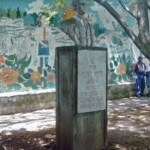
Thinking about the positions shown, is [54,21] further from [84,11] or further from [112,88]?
[112,88]

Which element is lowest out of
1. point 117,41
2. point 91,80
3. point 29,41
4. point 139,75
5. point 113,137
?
point 113,137

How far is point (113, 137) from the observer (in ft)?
26.5

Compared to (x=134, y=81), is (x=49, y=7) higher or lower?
A: higher

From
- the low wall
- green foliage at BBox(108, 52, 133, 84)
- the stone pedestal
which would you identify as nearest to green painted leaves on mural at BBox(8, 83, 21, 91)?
the low wall

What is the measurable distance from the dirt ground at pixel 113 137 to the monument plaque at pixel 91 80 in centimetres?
97

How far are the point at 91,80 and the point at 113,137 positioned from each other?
171 centimetres

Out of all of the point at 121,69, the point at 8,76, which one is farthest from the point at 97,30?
the point at 8,76

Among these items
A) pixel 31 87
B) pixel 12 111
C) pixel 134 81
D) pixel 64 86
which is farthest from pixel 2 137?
pixel 134 81

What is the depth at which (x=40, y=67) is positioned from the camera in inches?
474

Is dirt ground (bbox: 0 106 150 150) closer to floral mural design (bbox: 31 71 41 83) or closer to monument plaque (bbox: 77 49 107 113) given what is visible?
monument plaque (bbox: 77 49 107 113)

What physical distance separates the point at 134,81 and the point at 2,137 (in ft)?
24.8

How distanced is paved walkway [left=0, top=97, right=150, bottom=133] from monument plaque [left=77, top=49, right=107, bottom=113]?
7.67 feet

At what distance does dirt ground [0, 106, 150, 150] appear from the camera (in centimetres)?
740

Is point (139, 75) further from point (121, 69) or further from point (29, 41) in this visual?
point (29, 41)
